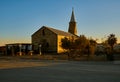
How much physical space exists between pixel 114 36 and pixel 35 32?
81.4ft

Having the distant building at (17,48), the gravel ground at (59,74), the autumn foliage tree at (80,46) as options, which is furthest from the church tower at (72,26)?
the gravel ground at (59,74)

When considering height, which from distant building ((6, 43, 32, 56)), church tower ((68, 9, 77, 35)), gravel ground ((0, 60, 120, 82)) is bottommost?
gravel ground ((0, 60, 120, 82))

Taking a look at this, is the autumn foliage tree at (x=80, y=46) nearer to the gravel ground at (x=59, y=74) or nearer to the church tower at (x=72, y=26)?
the gravel ground at (x=59, y=74)

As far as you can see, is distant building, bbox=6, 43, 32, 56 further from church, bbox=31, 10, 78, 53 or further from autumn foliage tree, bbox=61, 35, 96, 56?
autumn foliage tree, bbox=61, 35, 96, 56

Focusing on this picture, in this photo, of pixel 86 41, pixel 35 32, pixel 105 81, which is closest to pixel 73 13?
pixel 35 32

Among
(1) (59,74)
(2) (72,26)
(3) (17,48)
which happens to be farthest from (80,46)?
(2) (72,26)

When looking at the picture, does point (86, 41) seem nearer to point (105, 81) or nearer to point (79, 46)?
point (79, 46)

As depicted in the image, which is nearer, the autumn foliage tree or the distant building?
the autumn foliage tree

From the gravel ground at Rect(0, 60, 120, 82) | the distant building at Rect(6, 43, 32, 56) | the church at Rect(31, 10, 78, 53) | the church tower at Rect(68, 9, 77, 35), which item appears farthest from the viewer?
the church tower at Rect(68, 9, 77, 35)

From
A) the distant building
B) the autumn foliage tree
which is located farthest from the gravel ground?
the distant building

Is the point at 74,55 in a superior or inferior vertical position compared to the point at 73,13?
inferior

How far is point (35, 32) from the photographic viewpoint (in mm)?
66688

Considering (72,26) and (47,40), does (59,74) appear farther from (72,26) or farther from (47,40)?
(72,26)

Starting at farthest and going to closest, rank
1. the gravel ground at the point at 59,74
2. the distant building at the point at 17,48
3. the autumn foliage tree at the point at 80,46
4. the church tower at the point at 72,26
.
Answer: the church tower at the point at 72,26
the distant building at the point at 17,48
the autumn foliage tree at the point at 80,46
the gravel ground at the point at 59,74
